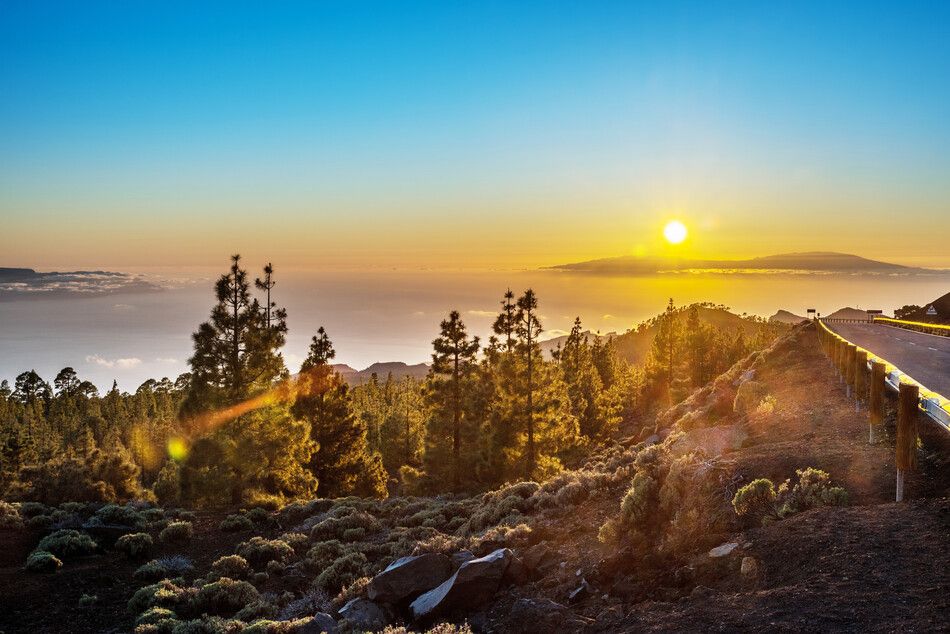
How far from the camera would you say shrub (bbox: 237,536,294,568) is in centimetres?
1636

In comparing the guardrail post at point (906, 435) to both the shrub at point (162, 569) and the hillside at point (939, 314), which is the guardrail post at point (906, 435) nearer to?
the shrub at point (162, 569)

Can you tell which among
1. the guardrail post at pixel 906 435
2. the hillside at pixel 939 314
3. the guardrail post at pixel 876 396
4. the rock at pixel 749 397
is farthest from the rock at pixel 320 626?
the hillside at pixel 939 314

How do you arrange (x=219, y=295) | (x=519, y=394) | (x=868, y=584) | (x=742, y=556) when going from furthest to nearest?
1. (x=519, y=394)
2. (x=219, y=295)
3. (x=742, y=556)
4. (x=868, y=584)

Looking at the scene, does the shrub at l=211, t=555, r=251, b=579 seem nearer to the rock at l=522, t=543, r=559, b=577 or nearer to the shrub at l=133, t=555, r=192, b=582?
the shrub at l=133, t=555, r=192, b=582

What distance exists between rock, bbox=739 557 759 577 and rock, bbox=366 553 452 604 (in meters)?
5.52

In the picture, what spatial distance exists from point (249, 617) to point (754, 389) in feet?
56.4

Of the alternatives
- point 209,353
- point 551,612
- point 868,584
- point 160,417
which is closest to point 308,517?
point 209,353

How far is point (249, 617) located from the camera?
11.9 metres

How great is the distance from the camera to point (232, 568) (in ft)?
50.1

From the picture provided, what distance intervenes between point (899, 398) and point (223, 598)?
1396 cm

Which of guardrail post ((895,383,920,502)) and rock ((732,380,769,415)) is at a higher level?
guardrail post ((895,383,920,502))

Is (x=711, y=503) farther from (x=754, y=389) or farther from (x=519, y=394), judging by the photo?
(x=519, y=394)

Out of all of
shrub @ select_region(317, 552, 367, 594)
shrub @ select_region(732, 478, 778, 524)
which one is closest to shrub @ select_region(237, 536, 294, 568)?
shrub @ select_region(317, 552, 367, 594)

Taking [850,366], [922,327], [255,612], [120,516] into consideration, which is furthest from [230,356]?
[922,327]
